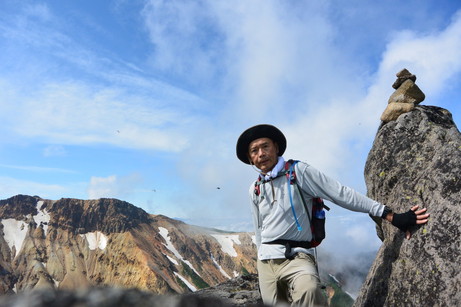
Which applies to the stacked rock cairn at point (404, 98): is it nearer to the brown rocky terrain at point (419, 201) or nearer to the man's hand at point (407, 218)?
the brown rocky terrain at point (419, 201)

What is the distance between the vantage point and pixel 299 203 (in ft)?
23.7

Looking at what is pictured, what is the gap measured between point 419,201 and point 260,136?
360cm

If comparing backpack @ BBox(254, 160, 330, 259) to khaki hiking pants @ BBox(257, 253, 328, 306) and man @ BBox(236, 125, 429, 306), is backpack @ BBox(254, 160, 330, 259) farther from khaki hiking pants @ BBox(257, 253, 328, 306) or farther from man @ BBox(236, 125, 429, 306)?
khaki hiking pants @ BBox(257, 253, 328, 306)

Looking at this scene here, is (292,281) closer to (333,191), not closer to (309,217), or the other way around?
(309,217)

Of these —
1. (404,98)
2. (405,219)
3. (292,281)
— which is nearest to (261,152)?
(292,281)

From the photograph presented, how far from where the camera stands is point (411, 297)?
6.69 metres

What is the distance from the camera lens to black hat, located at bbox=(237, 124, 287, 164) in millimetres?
8047

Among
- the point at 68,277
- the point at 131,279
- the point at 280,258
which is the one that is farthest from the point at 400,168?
the point at 68,277

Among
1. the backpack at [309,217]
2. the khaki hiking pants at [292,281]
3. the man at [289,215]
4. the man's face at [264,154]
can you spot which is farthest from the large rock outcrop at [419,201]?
the man's face at [264,154]

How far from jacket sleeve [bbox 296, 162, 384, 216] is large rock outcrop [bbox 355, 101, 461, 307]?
43.0 inches

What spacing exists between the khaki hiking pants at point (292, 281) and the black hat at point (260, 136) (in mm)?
2547

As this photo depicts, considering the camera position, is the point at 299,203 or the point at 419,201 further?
the point at 419,201

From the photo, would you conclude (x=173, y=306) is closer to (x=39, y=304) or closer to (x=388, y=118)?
(x=39, y=304)

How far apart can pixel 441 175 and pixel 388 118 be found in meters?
3.16
